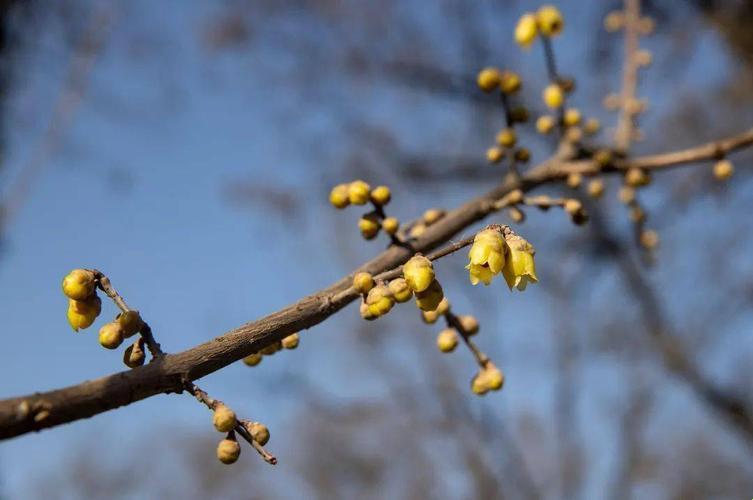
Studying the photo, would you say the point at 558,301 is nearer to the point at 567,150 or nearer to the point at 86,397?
the point at 567,150

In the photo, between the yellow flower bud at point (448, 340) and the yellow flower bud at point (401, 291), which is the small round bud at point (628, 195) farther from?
the yellow flower bud at point (401, 291)

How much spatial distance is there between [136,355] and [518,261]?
20.9 inches

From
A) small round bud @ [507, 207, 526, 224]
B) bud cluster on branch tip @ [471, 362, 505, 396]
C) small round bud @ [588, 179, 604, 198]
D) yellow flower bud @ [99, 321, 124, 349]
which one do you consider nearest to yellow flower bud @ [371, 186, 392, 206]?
small round bud @ [507, 207, 526, 224]

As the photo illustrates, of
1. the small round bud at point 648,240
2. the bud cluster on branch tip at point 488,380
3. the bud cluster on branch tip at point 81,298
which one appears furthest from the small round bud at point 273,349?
the small round bud at point 648,240

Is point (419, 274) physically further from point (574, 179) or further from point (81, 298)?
point (574, 179)

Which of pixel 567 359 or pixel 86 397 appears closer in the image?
pixel 86 397

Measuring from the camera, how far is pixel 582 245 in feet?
25.6

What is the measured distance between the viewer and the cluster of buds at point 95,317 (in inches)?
37.7

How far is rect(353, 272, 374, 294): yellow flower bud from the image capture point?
101 cm

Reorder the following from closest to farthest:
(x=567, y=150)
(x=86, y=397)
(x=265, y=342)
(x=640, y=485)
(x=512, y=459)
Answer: (x=86, y=397) < (x=265, y=342) < (x=567, y=150) < (x=512, y=459) < (x=640, y=485)

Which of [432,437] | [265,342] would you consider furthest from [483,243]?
[432,437]

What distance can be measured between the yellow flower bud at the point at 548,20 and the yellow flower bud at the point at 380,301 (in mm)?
1230

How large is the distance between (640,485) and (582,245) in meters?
3.68

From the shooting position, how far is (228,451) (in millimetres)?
1009
